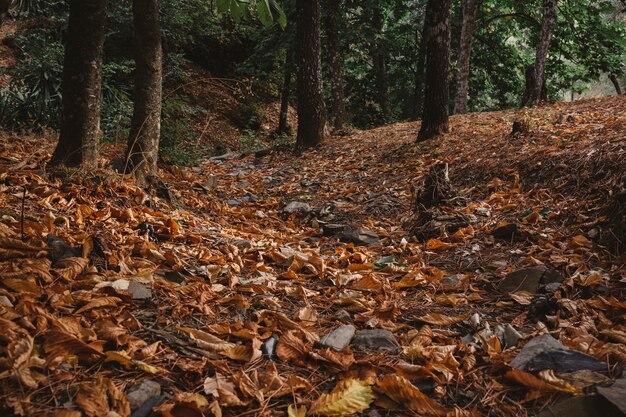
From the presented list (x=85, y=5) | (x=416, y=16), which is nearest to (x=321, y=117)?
(x=85, y=5)

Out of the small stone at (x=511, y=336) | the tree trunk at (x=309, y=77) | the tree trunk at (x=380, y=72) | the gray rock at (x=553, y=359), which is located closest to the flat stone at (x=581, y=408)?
the gray rock at (x=553, y=359)

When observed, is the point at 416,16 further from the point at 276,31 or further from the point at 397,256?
the point at 397,256

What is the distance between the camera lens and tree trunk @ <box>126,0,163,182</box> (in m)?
4.45

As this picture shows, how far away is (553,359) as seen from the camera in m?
1.56

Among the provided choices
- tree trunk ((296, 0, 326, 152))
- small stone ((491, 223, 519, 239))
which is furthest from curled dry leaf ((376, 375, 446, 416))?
tree trunk ((296, 0, 326, 152))

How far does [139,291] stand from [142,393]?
2.39 ft

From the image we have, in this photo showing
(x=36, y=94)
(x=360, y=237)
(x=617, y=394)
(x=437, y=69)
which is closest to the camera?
(x=617, y=394)

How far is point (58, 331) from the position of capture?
1.50 meters

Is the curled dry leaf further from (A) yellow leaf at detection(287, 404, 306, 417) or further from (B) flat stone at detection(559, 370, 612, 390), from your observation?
A: (B) flat stone at detection(559, 370, 612, 390)

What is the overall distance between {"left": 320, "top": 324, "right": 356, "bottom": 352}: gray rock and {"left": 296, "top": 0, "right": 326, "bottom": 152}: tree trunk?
6.35 metres

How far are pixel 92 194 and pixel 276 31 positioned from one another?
853 cm

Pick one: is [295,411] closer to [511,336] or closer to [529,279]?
[511,336]

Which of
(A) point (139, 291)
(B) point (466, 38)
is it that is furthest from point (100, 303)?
(B) point (466, 38)

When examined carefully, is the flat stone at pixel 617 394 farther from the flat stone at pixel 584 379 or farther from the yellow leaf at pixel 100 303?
the yellow leaf at pixel 100 303
